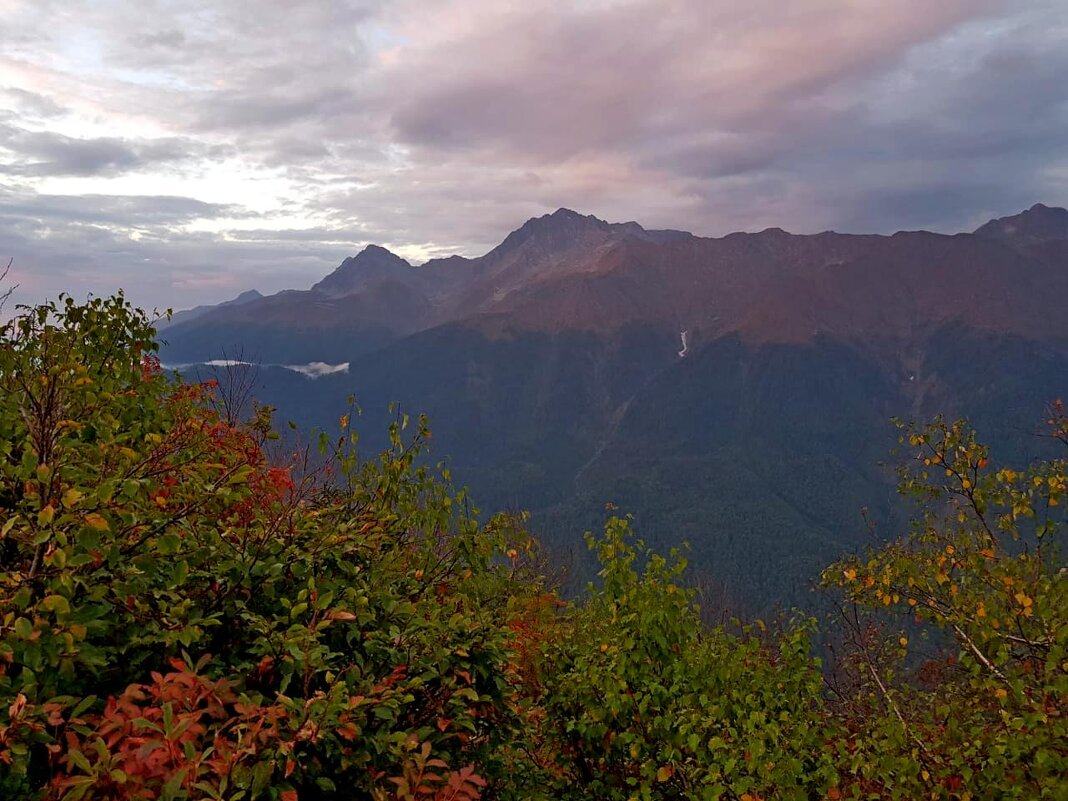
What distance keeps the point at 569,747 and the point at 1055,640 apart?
290 inches

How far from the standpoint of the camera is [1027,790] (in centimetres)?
728

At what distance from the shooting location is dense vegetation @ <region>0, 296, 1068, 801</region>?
4594mm

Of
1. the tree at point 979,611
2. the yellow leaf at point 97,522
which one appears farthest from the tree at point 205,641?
the tree at point 979,611

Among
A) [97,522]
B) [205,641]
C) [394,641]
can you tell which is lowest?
[394,641]

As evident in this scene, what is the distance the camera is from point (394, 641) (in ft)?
20.7

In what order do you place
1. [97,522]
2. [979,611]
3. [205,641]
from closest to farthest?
1. [97,522]
2. [205,641]
3. [979,611]

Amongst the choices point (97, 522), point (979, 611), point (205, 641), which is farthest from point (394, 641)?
point (979, 611)

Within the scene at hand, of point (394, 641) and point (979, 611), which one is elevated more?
point (394, 641)

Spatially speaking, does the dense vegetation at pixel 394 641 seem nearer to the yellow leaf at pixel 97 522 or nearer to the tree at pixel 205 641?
the tree at pixel 205 641

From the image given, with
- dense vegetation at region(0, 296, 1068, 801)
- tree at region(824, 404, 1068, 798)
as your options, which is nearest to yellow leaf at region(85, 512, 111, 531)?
dense vegetation at region(0, 296, 1068, 801)

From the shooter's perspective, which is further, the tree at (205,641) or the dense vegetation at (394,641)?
the dense vegetation at (394,641)

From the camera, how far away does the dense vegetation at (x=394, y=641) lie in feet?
15.1

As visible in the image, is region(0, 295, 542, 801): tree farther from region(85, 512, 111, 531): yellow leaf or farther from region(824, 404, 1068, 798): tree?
region(824, 404, 1068, 798): tree

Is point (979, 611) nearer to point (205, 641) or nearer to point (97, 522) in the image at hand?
point (205, 641)
